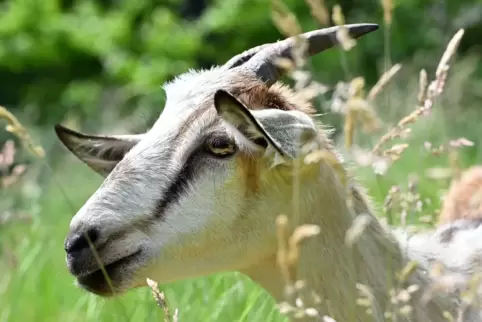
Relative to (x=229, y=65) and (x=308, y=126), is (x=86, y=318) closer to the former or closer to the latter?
(x=229, y=65)

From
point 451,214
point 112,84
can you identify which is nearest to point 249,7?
point 112,84

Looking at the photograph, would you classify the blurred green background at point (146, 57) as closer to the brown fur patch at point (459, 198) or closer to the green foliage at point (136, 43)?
the green foliage at point (136, 43)

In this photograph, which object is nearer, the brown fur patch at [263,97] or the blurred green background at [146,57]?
the brown fur patch at [263,97]

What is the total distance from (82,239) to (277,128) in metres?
0.65

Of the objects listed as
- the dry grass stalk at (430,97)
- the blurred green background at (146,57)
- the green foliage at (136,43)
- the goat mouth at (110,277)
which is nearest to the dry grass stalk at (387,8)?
the dry grass stalk at (430,97)

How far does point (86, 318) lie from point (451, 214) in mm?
1747

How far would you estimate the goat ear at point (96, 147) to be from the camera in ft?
11.0

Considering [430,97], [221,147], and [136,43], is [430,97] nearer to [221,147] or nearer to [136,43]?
[221,147]

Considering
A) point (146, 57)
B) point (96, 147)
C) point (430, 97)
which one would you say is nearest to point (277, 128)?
point (430, 97)

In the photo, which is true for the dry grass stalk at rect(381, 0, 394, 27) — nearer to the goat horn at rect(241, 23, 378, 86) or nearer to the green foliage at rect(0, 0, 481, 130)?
the goat horn at rect(241, 23, 378, 86)

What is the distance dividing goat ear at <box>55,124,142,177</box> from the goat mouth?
58cm

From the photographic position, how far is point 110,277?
2.89m

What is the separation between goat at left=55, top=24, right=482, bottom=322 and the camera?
9.25 feet

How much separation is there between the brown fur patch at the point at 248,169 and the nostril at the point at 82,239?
469 millimetres
